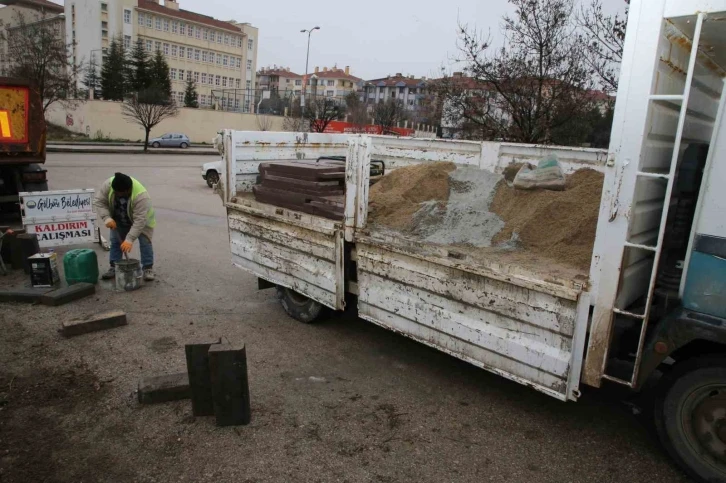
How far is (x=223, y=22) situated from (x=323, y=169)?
7805 cm

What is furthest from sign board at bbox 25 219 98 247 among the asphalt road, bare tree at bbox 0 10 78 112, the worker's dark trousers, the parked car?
the parked car

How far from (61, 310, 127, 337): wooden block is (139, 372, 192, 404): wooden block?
151cm

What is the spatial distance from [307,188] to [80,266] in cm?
324

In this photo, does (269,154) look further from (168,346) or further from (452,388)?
(452,388)

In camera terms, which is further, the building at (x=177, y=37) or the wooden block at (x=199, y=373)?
the building at (x=177, y=37)

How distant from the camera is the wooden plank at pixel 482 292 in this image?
3.18m

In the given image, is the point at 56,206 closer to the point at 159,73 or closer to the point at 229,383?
the point at 229,383

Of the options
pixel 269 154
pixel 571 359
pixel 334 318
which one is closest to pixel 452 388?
pixel 571 359

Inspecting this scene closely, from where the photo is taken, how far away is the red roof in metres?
66.1

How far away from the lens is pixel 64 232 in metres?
7.54

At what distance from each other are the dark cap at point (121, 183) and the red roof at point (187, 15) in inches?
2733

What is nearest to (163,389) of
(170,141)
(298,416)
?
(298,416)

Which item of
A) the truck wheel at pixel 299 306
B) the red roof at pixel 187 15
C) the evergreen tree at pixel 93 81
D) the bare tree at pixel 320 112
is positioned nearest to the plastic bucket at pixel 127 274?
the truck wheel at pixel 299 306

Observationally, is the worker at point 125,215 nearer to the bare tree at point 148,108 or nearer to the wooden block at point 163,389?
the wooden block at point 163,389
